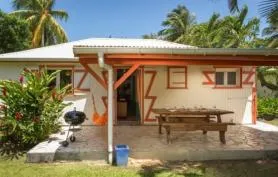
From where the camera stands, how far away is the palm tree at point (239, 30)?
2242cm

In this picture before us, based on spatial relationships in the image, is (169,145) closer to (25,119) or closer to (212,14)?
(25,119)

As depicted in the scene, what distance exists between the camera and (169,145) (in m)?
8.76

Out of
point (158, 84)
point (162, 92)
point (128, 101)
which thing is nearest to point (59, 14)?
point (128, 101)

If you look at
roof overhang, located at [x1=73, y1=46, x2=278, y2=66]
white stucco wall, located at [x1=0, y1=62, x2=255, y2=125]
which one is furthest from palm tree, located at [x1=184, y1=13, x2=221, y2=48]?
roof overhang, located at [x1=73, y1=46, x2=278, y2=66]

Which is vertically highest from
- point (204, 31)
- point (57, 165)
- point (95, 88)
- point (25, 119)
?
point (204, 31)

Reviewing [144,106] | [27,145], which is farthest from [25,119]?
[144,106]

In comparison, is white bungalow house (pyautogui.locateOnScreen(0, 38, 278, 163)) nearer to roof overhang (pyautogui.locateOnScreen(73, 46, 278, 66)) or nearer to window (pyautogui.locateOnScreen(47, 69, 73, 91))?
window (pyautogui.locateOnScreen(47, 69, 73, 91))

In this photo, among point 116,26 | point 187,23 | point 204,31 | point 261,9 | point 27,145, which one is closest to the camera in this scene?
point 261,9

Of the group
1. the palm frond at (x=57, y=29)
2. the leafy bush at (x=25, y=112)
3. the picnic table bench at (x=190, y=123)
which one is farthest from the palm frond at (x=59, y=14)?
the picnic table bench at (x=190, y=123)

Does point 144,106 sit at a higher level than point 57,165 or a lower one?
higher

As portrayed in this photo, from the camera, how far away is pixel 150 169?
7230 millimetres

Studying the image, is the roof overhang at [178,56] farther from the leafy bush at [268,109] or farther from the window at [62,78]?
the leafy bush at [268,109]

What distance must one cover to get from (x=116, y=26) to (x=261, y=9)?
4061 cm

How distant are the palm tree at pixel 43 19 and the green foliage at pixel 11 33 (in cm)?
359
